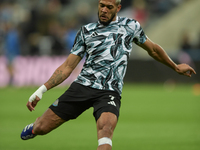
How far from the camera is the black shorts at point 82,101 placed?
6332 mm

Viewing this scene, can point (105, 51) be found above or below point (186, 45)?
below

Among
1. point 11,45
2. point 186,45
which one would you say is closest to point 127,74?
point 186,45

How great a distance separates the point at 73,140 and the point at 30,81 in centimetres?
1082

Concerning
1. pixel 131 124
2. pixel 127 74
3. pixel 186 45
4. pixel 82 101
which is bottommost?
pixel 82 101

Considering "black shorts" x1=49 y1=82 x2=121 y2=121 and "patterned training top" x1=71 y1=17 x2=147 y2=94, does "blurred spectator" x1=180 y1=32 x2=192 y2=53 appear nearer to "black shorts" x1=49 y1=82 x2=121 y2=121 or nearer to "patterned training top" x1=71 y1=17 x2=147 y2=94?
"patterned training top" x1=71 y1=17 x2=147 y2=94

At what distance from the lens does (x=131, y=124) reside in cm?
1170

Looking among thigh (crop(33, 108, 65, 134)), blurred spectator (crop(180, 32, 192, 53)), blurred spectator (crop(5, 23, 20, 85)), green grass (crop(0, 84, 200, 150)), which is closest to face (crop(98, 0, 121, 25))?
thigh (crop(33, 108, 65, 134))

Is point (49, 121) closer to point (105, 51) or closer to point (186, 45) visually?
point (105, 51)

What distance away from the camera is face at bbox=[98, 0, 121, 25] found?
6.48m

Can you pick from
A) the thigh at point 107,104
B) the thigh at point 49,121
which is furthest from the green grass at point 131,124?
the thigh at point 107,104

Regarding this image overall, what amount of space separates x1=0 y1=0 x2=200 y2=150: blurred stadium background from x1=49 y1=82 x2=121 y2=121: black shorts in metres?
2.13

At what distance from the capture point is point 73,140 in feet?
30.8

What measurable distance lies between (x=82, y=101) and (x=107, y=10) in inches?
53.4

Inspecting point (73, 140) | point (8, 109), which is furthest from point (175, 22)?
point (73, 140)
